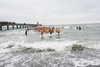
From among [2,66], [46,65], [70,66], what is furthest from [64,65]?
[2,66]

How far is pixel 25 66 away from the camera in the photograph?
3.53 meters

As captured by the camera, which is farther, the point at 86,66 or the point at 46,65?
the point at 46,65

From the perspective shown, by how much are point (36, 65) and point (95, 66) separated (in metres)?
2.81

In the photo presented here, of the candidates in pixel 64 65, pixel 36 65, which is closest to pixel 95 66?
pixel 64 65

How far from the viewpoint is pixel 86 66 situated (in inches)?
131

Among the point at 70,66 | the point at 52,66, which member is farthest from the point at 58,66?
the point at 70,66

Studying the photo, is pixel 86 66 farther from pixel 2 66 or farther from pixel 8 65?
pixel 2 66

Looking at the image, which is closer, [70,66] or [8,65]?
[70,66]

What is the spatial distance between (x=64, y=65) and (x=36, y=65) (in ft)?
4.63

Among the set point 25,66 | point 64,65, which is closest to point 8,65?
point 25,66

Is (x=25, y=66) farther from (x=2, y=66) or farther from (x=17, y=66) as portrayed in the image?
(x=2, y=66)

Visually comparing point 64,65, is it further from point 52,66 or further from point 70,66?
point 52,66

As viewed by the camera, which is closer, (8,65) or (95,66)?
(95,66)

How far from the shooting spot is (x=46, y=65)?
3.56 meters
